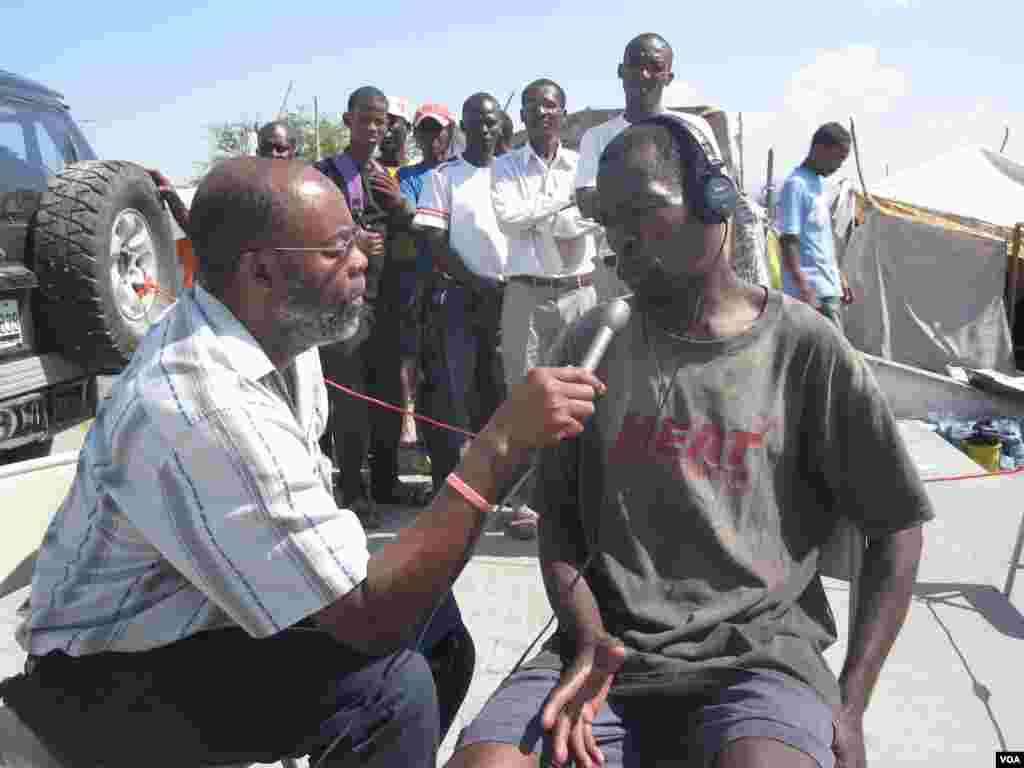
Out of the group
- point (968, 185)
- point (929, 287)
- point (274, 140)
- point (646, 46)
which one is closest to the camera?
point (646, 46)

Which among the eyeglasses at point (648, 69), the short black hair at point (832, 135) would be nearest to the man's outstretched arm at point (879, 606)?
the eyeglasses at point (648, 69)

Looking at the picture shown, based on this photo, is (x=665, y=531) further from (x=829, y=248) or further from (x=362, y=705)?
(x=829, y=248)

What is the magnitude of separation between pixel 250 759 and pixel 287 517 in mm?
598

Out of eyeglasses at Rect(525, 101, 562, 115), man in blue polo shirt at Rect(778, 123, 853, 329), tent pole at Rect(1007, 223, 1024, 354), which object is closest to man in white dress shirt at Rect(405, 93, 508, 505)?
eyeglasses at Rect(525, 101, 562, 115)

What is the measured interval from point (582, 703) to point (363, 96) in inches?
151

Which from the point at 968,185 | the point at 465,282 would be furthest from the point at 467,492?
the point at 968,185

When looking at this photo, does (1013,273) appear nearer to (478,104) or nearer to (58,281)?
(478,104)

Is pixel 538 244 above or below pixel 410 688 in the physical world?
above

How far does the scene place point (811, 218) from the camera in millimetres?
6371

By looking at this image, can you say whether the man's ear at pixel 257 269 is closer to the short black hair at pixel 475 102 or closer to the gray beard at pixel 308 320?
the gray beard at pixel 308 320

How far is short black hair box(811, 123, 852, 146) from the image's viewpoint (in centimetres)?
632

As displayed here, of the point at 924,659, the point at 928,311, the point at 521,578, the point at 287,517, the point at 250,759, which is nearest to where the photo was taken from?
the point at 287,517

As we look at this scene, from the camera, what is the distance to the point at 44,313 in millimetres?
5074

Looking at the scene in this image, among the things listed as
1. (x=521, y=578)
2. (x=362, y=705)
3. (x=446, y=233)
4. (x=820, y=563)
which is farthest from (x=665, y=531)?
(x=446, y=233)
